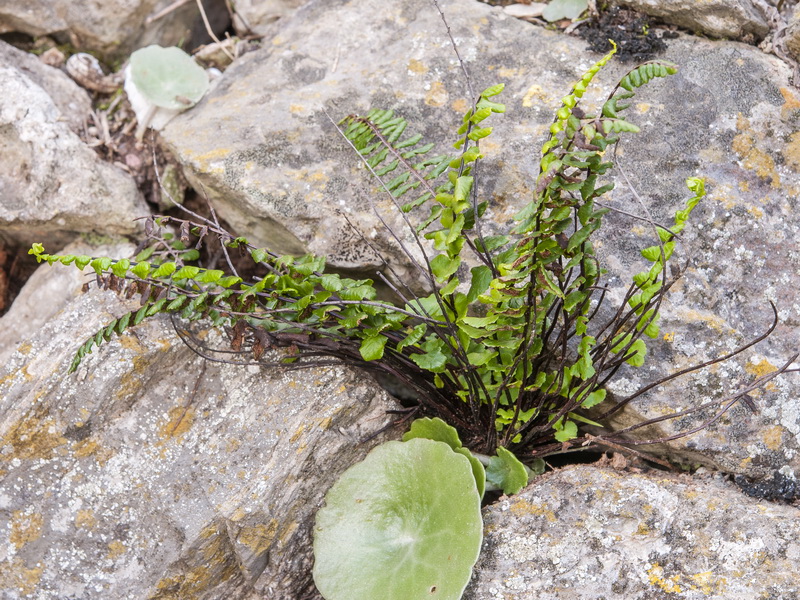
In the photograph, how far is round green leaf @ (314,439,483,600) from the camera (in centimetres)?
195

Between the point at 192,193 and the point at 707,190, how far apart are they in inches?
81.7

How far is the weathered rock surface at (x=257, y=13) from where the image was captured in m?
3.44

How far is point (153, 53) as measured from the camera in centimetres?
302

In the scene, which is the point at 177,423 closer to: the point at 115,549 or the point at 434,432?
the point at 115,549

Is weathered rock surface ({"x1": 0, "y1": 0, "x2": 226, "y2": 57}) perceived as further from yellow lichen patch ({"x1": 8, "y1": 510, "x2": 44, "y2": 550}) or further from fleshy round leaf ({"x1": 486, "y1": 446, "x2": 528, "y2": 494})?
fleshy round leaf ({"x1": 486, "y1": 446, "x2": 528, "y2": 494})

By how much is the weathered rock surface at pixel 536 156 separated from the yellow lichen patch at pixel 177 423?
74cm

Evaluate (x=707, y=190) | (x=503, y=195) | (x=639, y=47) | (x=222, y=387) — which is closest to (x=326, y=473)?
(x=222, y=387)

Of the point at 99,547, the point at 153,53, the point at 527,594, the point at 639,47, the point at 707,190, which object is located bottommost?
the point at 527,594

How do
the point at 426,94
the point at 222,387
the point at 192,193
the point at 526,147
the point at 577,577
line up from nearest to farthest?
the point at 577,577, the point at 222,387, the point at 526,147, the point at 426,94, the point at 192,193

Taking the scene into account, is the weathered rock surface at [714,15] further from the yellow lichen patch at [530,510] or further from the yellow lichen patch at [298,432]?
the yellow lichen patch at [298,432]

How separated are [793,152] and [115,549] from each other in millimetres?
2659

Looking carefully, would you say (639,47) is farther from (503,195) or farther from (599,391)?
(599,391)

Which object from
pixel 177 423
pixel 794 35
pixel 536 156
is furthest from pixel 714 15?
pixel 177 423

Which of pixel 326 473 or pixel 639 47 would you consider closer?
pixel 326 473
